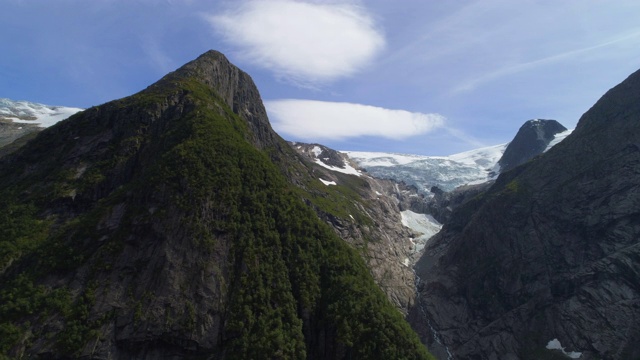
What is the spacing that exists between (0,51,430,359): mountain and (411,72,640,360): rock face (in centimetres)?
6336

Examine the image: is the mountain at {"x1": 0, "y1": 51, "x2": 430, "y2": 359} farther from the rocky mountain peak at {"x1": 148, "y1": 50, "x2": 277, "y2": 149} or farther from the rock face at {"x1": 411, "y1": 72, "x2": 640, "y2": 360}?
the rock face at {"x1": 411, "y1": 72, "x2": 640, "y2": 360}

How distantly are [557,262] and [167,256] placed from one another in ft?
413

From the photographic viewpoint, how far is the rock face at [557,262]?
405ft

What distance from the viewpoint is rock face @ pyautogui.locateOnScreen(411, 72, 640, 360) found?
124 meters

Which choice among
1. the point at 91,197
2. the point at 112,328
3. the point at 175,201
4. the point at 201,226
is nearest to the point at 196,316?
the point at 112,328

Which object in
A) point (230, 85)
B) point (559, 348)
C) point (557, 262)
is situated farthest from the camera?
point (230, 85)

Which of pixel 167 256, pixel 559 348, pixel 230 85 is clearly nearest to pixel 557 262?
pixel 559 348

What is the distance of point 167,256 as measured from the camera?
278ft

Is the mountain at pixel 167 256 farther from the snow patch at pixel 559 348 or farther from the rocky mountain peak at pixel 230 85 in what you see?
the snow patch at pixel 559 348

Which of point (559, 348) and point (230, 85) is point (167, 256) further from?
point (559, 348)

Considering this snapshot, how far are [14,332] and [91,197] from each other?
38402 millimetres

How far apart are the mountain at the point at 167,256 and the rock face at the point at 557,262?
63.4 meters

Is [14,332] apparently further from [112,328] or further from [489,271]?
[489,271]

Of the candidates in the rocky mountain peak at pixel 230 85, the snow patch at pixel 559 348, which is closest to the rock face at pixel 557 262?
the snow patch at pixel 559 348
